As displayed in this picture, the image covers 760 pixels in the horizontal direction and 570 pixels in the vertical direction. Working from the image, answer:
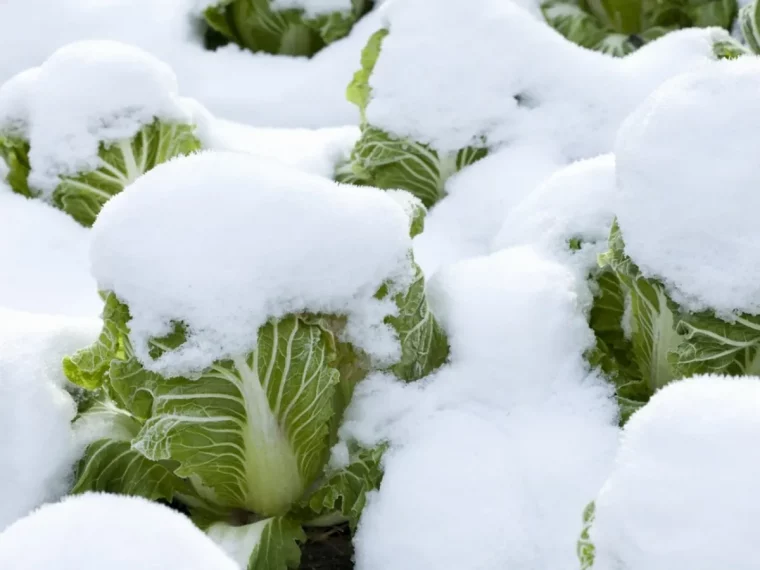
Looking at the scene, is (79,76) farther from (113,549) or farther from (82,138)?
(113,549)

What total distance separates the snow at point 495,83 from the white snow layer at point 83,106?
0.78m

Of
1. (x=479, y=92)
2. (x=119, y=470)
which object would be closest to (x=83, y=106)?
(x=479, y=92)

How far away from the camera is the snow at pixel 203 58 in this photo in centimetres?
384

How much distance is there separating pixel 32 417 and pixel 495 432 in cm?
96

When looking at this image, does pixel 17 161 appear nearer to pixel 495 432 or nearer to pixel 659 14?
pixel 495 432

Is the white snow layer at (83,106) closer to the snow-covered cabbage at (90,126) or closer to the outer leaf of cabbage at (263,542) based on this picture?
the snow-covered cabbage at (90,126)

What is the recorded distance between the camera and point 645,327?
1.86 metres

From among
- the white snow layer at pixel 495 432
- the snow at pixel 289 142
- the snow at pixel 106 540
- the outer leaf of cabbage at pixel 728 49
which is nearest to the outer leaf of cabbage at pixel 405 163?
the snow at pixel 289 142

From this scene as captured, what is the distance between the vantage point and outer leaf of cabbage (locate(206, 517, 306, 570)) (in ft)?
5.53

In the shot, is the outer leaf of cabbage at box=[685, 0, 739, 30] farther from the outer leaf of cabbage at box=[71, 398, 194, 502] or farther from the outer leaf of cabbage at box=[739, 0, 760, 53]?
the outer leaf of cabbage at box=[71, 398, 194, 502]

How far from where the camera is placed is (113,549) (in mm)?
1057

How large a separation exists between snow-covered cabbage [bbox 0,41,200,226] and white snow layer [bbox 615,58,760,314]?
70.8 inches

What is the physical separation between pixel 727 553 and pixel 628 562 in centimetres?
14

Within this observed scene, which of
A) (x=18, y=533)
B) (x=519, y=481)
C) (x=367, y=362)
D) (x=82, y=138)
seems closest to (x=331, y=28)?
(x=82, y=138)
